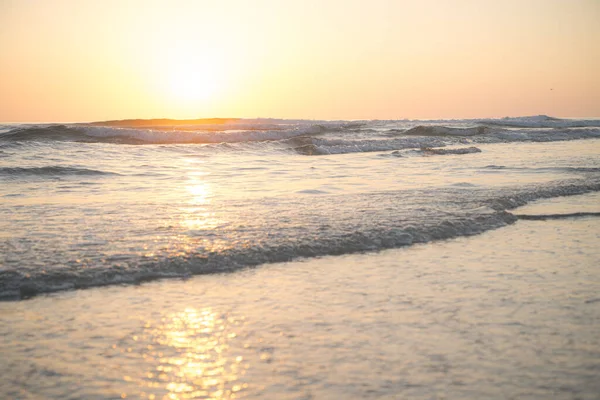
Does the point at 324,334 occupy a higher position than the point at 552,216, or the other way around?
the point at 552,216

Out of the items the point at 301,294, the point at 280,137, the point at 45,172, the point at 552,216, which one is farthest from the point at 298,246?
the point at 280,137

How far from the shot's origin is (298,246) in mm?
4320

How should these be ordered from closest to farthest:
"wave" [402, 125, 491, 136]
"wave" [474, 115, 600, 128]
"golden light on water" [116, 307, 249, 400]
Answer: "golden light on water" [116, 307, 249, 400] < "wave" [402, 125, 491, 136] < "wave" [474, 115, 600, 128]

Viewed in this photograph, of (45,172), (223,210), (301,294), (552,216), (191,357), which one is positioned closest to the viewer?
(191,357)

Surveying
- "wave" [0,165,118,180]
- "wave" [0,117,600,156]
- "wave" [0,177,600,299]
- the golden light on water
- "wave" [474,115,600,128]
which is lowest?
the golden light on water

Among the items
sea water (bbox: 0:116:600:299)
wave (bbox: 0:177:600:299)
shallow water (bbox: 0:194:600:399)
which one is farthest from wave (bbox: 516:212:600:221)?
shallow water (bbox: 0:194:600:399)

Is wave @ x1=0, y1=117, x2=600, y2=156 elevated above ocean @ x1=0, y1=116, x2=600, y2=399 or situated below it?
above

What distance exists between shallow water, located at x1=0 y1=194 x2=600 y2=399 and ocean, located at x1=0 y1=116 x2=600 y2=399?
11 millimetres

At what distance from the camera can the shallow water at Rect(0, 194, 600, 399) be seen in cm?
214

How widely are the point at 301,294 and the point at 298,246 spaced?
107 cm

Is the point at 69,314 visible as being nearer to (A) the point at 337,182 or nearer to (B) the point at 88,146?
(A) the point at 337,182

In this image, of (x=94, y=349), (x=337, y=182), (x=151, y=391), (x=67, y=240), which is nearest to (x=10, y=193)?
(x=67, y=240)

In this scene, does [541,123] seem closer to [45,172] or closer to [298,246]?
[45,172]

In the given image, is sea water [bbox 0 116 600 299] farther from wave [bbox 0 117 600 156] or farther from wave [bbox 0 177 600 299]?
wave [bbox 0 117 600 156]
